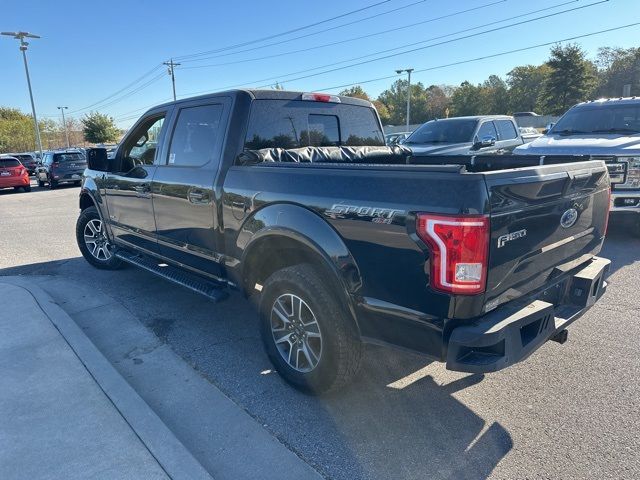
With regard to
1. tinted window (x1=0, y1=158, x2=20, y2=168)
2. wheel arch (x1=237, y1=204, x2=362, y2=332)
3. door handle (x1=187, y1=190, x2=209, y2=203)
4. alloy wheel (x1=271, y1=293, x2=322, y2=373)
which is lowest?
alloy wheel (x1=271, y1=293, x2=322, y2=373)

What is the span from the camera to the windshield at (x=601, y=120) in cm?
734

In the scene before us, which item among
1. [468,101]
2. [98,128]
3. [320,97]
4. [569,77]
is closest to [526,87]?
[468,101]

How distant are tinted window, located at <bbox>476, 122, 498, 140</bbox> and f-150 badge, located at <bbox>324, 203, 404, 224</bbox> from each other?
26.6 feet

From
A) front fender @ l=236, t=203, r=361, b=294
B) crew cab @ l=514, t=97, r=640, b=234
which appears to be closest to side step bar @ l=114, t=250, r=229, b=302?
front fender @ l=236, t=203, r=361, b=294

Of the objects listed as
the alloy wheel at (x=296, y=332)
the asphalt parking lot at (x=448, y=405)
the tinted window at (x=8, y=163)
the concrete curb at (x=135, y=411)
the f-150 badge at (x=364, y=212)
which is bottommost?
the asphalt parking lot at (x=448, y=405)

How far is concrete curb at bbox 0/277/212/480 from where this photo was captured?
2.34 meters

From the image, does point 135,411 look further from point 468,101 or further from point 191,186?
point 468,101

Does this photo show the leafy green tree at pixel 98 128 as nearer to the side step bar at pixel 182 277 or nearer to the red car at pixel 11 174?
the red car at pixel 11 174

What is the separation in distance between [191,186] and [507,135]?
8933mm

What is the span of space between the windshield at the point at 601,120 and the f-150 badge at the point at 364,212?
680 cm

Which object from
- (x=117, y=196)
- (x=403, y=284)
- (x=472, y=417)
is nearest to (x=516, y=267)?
(x=403, y=284)

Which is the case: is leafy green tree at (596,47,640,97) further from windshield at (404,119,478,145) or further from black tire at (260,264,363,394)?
black tire at (260,264,363,394)

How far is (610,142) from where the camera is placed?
6590 millimetres

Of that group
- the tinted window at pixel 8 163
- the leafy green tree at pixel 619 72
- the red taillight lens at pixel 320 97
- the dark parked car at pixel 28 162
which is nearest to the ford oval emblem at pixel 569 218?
the red taillight lens at pixel 320 97
